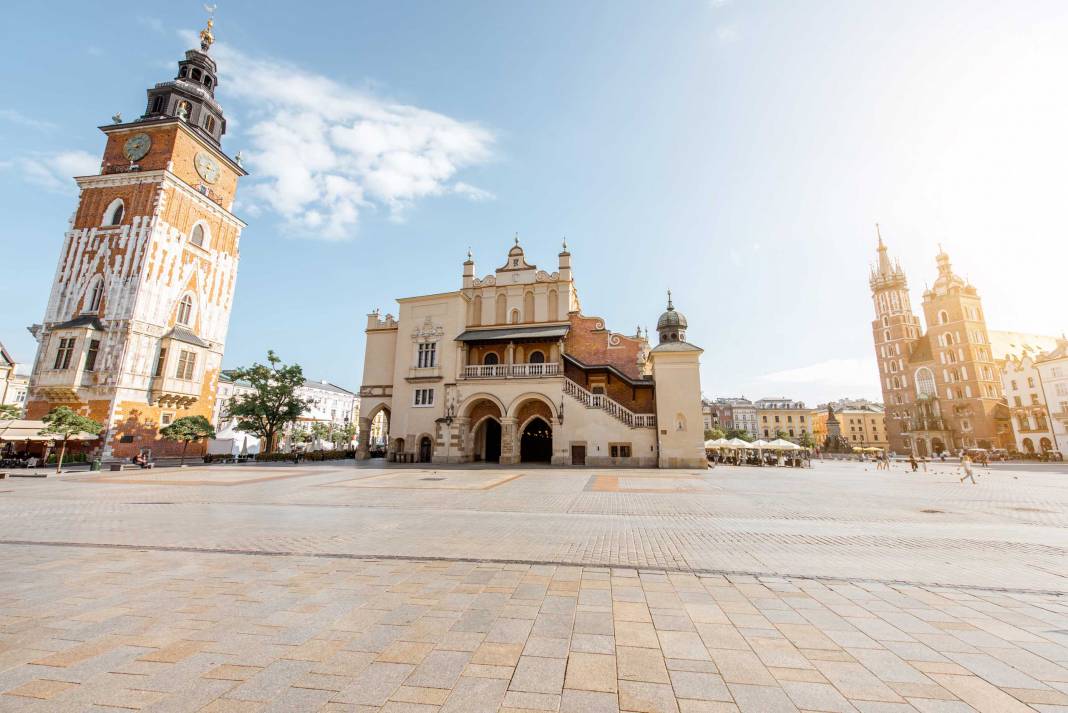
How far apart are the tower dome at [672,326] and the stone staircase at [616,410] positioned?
7.62 metres

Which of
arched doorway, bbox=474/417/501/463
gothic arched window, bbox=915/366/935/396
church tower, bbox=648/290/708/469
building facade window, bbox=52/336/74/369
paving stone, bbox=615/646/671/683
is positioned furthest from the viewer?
gothic arched window, bbox=915/366/935/396

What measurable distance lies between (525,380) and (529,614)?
26.9 meters

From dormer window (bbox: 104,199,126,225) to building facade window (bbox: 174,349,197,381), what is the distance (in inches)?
444

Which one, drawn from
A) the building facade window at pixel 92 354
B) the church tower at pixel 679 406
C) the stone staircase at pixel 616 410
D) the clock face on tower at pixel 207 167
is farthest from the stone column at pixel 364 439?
the clock face on tower at pixel 207 167

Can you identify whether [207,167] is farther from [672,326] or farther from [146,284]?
[672,326]

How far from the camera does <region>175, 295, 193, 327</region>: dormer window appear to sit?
112 ft

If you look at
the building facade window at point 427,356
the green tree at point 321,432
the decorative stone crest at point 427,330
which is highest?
the decorative stone crest at point 427,330

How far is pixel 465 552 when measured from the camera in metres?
7.16

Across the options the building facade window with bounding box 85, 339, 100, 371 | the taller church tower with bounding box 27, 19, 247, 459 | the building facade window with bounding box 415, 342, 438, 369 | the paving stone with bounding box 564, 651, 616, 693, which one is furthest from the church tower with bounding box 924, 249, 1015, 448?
the building facade window with bounding box 85, 339, 100, 371

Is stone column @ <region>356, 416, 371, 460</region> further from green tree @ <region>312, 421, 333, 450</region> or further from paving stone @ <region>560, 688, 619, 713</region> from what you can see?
green tree @ <region>312, 421, 333, 450</region>

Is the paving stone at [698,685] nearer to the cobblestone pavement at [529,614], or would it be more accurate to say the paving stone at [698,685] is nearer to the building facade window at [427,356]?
the cobblestone pavement at [529,614]

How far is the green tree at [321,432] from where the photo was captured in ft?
249

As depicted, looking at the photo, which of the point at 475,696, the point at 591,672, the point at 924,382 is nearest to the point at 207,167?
the point at 475,696

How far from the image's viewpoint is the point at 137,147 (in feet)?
114
